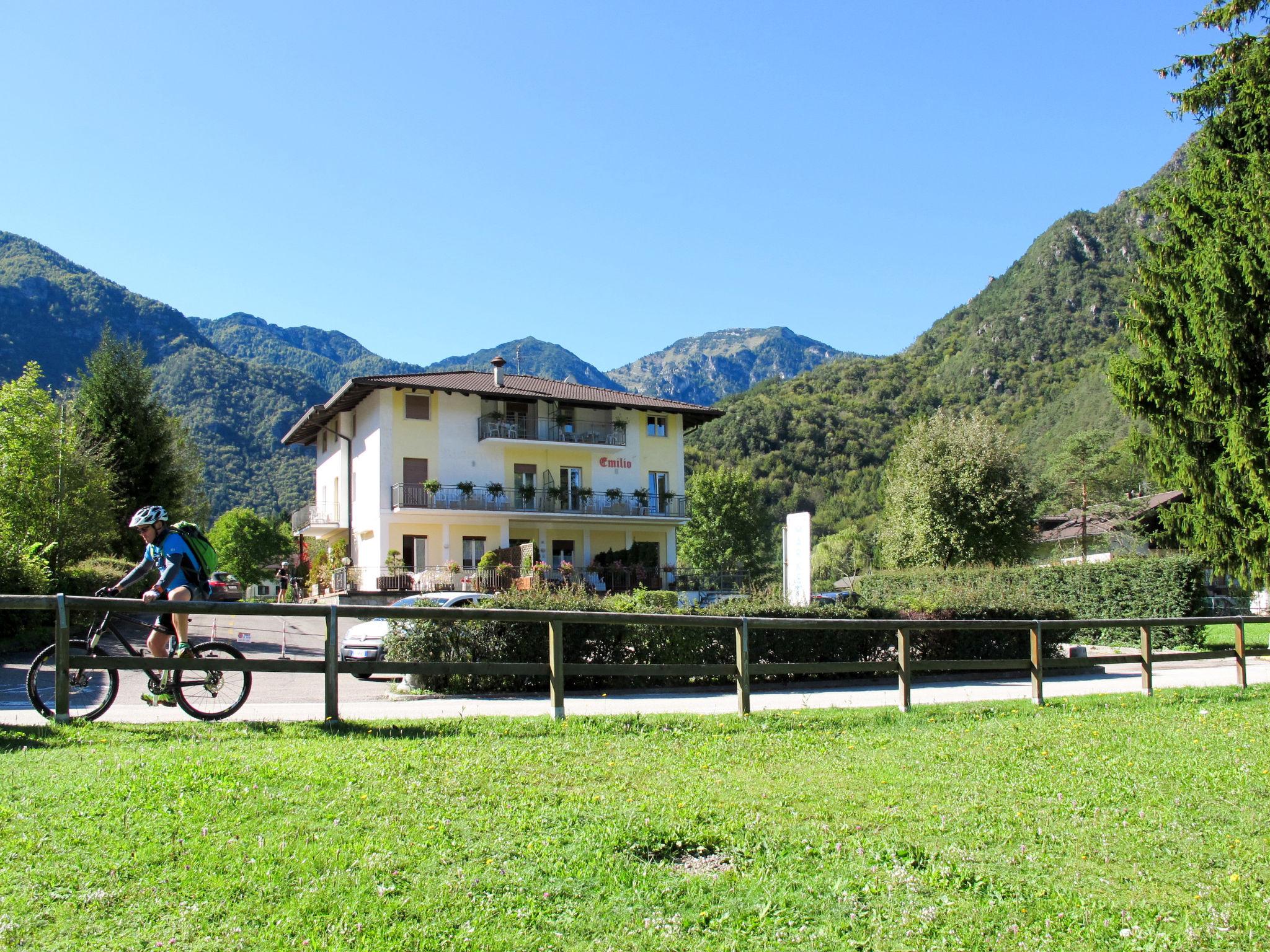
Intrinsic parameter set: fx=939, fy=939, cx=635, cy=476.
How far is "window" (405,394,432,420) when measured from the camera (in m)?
37.5

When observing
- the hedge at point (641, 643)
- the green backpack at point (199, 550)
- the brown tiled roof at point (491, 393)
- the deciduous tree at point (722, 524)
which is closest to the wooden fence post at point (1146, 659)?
the hedge at point (641, 643)

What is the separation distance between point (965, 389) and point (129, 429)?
353 ft

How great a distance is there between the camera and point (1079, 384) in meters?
103

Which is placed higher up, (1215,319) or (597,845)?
(1215,319)

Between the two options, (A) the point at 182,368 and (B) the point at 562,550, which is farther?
(A) the point at 182,368

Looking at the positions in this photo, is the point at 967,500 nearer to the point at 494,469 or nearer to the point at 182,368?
the point at 494,469

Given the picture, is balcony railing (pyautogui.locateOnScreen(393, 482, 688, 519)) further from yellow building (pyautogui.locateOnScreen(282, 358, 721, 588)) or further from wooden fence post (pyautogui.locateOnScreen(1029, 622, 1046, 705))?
wooden fence post (pyautogui.locateOnScreen(1029, 622, 1046, 705))

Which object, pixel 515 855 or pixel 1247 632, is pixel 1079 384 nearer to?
pixel 1247 632

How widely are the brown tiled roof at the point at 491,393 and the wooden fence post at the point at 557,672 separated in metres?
28.3

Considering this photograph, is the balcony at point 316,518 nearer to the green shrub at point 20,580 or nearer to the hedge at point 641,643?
the green shrub at point 20,580

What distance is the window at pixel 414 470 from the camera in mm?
37094

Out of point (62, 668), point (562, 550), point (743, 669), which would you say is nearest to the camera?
point (62, 668)

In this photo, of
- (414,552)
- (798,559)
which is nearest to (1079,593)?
(798,559)

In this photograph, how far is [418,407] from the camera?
37750 mm
